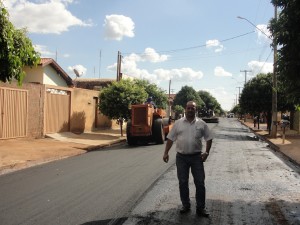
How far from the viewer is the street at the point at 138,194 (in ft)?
22.3

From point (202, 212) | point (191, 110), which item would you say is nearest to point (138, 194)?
point (202, 212)

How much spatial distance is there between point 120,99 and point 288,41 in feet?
61.7

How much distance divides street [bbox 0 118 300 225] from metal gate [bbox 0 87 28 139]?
248 inches

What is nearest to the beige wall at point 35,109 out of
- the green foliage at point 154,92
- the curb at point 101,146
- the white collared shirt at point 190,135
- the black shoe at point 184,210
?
the curb at point 101,146

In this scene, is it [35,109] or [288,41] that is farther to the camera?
[35,109]

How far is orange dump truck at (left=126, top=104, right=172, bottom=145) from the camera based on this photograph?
22125 mm

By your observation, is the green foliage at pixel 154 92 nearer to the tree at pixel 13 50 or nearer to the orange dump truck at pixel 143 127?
the orange dump truck at pixel 143 127

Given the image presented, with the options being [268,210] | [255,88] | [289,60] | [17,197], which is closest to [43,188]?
[17,197]

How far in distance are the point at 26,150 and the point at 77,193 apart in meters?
8.51

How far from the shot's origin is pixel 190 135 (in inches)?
278

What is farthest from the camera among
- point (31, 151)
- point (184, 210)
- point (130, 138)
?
point (130, 138)

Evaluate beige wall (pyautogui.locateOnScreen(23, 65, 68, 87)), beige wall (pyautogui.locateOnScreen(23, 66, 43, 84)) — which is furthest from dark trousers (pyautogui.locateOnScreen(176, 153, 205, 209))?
beige wall (pyautogui.locateOnScreen(23, 66, 43, 84))

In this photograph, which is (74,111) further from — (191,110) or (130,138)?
(191,110)

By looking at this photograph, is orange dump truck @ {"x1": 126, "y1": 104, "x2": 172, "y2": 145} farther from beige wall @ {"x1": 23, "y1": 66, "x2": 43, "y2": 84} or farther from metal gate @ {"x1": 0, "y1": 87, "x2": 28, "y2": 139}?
beige wall @ {"x1": 23, "y1": 66, "x2": 43, "y2": 84}
